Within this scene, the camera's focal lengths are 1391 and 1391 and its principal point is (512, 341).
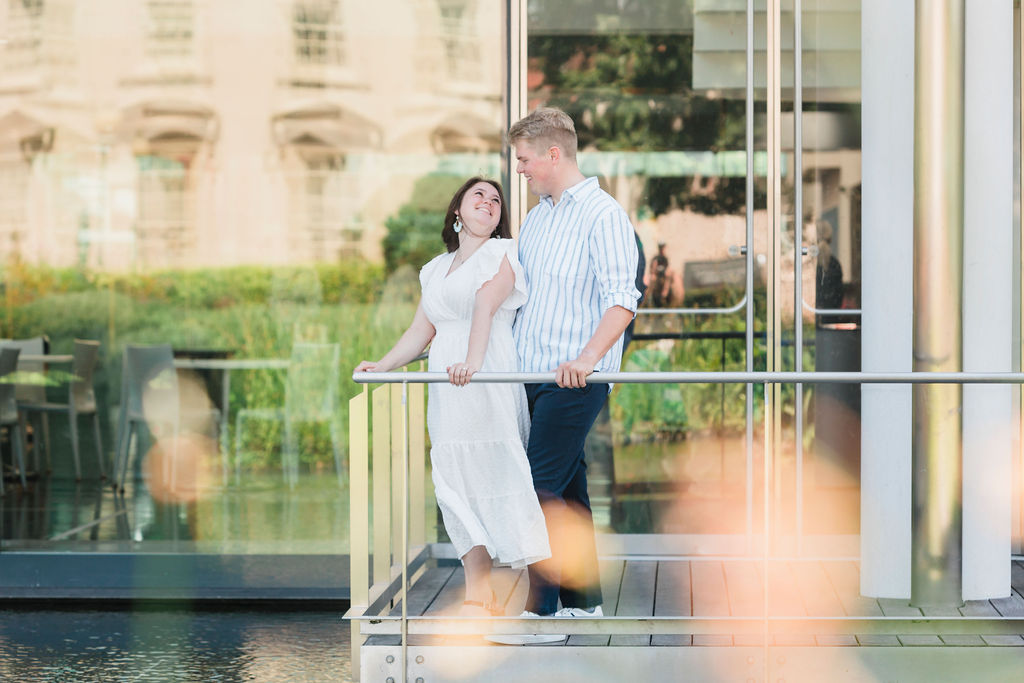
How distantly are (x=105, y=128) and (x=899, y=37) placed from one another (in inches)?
151

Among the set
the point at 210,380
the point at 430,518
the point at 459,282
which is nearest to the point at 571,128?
the point at 459,282

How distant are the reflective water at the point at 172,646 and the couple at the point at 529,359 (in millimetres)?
1110

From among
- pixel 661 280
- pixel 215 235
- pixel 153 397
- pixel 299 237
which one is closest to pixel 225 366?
pixel 153 397

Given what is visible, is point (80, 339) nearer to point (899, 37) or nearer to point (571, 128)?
point (571, 128)

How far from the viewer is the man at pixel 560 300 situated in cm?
405

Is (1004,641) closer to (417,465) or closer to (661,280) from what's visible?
(417,465)

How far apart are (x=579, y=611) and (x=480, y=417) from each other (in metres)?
0.67

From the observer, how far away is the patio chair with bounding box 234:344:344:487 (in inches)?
271

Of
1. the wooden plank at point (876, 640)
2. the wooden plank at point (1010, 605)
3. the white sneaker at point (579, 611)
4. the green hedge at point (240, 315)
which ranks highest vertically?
the green hedge at point (240, 315)

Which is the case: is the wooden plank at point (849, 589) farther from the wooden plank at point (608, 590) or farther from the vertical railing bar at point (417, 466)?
the vertical railing bar at point (417, 466)

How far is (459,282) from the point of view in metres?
4.22

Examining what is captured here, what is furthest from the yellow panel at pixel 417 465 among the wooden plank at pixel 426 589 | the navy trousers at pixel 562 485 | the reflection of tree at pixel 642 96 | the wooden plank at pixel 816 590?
the reflection of tree at pixel 642 96

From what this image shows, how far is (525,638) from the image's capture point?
4102mm

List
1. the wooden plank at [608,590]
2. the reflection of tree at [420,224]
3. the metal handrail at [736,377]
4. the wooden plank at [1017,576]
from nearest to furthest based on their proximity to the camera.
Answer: the metal handrail at [736,377]
the wooden plank at [608,590]
the wooden plank at [1017,576]
the reflection of tree at [420,224]
